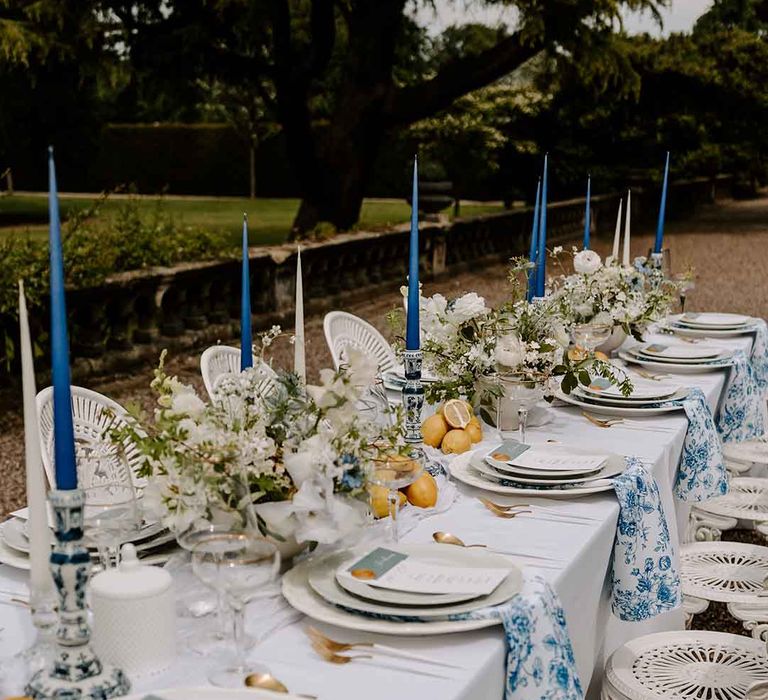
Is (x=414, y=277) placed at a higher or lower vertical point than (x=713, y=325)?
higher

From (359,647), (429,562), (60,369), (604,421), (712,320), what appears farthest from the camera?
(712,320)

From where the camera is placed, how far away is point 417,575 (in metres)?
2.01

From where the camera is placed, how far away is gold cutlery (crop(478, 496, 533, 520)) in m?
2.49

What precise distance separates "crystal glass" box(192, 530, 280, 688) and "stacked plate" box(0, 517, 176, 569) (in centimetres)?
43

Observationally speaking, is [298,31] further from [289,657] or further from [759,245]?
[289,657]

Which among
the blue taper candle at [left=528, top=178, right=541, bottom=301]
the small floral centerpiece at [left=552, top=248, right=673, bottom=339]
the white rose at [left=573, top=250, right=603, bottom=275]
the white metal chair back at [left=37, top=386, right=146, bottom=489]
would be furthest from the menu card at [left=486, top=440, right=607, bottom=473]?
the white rose at [left=573, top=250, right=603, bottom=275]

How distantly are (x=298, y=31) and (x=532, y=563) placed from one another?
Result: 630 inches

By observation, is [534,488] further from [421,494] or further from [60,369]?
[60,369]

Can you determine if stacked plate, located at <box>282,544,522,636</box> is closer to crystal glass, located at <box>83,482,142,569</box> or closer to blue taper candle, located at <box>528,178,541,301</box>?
crystal glass, located at <box>83,482,142,569</box>

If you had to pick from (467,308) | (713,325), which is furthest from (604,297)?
(713,325)

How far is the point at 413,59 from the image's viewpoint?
83.5 feet

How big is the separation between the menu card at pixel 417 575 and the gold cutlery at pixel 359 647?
0.14 meters

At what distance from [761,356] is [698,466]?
72.4 inches

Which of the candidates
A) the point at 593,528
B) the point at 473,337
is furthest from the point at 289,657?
the point at 473,337
